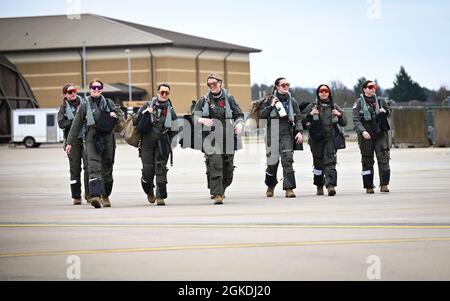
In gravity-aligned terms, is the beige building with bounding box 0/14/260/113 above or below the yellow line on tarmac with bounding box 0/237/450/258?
above

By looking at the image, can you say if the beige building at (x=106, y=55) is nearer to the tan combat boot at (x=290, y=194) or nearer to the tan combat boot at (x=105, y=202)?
the tan combat boot at (x=290, y=194)

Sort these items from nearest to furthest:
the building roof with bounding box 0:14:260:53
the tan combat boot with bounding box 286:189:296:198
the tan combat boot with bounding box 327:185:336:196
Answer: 1. the tan combat boot with bounding box 286:189:296:198
2. the tan combat boot with bounding box 327:185:336:196
3. the building roof with bounding box 0:14:260:53

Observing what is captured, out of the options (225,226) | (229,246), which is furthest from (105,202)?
(229,246)

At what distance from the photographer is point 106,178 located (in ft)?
61.2

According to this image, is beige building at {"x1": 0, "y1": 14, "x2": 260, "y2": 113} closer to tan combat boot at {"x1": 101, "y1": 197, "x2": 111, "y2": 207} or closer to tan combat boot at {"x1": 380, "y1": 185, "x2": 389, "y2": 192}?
tan combat boot at {"x1": 380, "y1": 185, "x2": 389, "y2": 192}

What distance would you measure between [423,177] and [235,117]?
725 cm

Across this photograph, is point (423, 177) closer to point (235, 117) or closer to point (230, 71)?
point (235, 117)

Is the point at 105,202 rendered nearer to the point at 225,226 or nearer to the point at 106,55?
the point at 225,226

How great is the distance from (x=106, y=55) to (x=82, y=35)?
299 cm

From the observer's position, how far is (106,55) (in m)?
108

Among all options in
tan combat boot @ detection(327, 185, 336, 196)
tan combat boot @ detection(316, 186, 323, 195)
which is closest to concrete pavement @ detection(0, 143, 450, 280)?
tan combat boot @ detection(316, 186, 323, 195)

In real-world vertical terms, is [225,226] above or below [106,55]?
below

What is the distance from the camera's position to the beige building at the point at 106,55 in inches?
4176

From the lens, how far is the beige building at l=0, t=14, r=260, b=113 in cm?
10606
